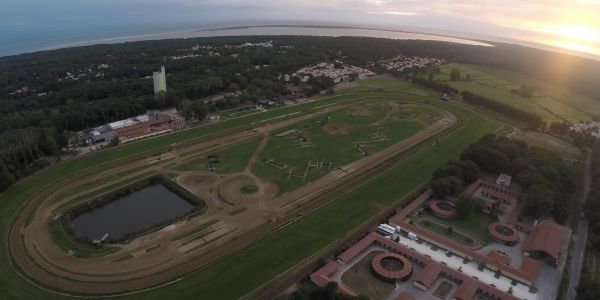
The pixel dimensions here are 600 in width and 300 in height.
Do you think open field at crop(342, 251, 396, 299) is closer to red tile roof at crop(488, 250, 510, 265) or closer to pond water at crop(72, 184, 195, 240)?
red tile roof at crop(488, 250, 510, 265)

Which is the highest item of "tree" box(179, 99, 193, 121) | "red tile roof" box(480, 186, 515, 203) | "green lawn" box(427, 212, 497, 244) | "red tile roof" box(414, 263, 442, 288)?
"tree" box(179, 99, 193, 121)

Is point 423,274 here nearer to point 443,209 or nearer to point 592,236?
point 443,209

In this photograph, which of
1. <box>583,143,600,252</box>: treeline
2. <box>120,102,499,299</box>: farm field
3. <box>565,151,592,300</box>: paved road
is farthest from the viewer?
<box>583,143,600,252</box>: treeline

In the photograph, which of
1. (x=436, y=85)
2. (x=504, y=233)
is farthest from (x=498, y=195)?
(x=436, y=85)

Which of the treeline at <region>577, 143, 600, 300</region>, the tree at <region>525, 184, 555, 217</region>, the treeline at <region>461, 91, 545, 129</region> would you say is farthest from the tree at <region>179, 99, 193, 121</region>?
the treeline at <region>461, 91, 545, 129</region>

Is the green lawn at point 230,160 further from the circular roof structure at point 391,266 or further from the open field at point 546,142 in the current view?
the open field at point 546,142

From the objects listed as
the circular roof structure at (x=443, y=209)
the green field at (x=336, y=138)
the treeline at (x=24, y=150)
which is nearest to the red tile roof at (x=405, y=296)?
the circular roof structure at (x=443, y=209)

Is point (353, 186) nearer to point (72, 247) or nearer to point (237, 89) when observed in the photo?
point (72, 247)
